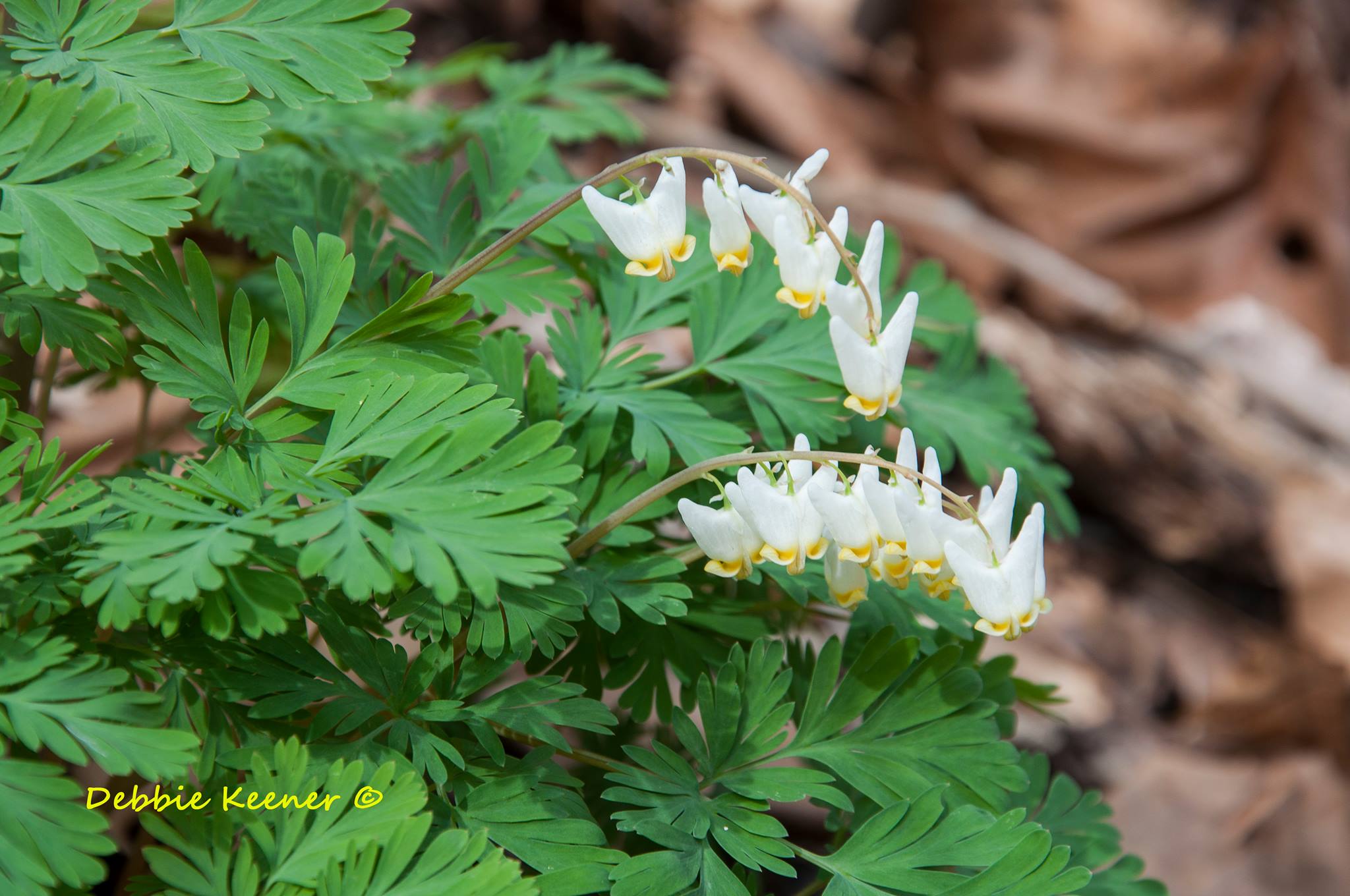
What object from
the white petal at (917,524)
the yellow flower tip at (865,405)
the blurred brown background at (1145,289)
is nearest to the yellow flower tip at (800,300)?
the yellow flower tip at (865,405)

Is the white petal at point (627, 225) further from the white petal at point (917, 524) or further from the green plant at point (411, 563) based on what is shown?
the white petal at point (917, 524)

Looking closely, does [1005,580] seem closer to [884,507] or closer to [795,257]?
[884,507]

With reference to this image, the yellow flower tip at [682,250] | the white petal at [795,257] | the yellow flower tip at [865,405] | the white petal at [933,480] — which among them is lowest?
the white petal at [933,480]

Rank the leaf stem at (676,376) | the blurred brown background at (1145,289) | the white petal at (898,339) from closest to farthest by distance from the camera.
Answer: the white petal at (898,339), the leaf stem at (676,376), the blurred brown background at (1145,289)

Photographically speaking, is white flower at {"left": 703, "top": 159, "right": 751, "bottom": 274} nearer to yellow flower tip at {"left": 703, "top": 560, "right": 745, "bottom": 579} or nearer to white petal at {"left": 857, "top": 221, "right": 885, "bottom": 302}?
white petal at {"left": 857, "top": 221, "right": 885, "bottom": 302}

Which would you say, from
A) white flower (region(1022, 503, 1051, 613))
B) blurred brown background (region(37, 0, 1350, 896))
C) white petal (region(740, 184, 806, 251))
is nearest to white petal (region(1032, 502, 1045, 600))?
white flower (region(1022, 503, 1051, 613))
